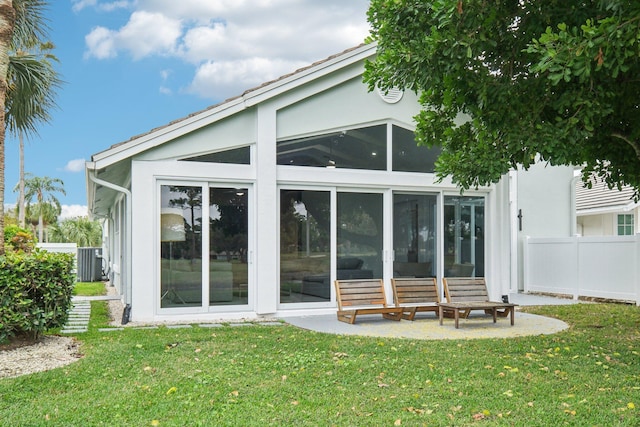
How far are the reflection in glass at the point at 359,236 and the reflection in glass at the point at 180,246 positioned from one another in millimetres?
2772

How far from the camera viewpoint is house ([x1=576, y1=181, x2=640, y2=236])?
20.3 meters

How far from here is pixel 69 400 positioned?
524 centimetres

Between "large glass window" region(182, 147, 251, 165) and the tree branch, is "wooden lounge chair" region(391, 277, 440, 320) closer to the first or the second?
"large glass window" region(182, 147, 251, 165)

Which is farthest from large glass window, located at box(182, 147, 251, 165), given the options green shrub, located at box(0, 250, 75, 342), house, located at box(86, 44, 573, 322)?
green shrub, located at box(0, 250, 75, 342)

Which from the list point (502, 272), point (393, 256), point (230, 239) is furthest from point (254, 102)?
point (502, 272)

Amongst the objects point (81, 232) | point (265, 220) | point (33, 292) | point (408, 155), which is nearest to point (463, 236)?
point (408, 155)

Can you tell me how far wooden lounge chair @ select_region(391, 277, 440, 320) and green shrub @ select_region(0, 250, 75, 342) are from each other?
18.6 feet

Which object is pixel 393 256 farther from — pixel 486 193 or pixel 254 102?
Result: pixel 254 102

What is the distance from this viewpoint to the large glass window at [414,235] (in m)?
11.7

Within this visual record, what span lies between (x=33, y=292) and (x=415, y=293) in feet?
21.5

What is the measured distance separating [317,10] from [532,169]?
9350mm

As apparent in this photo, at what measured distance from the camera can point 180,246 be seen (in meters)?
10.3

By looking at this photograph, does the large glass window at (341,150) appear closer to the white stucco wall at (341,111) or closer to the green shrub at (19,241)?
the white stucco wall at (341,111)

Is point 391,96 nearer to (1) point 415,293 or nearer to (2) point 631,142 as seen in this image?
(1) point 415,293
